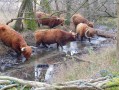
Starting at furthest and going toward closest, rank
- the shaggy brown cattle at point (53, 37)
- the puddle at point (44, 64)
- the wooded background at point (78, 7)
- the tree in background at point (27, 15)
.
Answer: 1. the shaggy brown cattle at point (53, 37)
2. the tree in background at point (27, 15)
3. the puddle at point (44, 64)
4. the wooded background at point (78, 7)

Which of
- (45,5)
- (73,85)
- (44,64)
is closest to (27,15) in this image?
(44,64)

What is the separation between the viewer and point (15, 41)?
14680 mm

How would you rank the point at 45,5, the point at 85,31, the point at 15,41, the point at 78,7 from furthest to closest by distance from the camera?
the point at 85,31 → the point at 15,41 → the point at 45,5 → the point at 78,7

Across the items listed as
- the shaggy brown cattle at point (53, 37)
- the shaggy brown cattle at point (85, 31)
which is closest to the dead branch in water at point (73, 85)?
the shaggy brown cattle at point (53, 37)

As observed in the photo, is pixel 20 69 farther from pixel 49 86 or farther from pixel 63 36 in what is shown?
pixel 49 86

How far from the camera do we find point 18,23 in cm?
1839

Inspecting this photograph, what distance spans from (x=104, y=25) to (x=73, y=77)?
684 inches

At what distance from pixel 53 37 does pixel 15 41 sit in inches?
132

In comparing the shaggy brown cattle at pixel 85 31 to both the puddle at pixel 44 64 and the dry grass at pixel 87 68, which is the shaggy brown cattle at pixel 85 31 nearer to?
the puddle at pixel 44 64

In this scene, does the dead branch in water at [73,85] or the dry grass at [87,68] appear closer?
the dead branch in water at [73,85]

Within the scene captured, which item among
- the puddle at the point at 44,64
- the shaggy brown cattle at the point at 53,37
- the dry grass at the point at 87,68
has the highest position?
the dry grass at the point at 87,68

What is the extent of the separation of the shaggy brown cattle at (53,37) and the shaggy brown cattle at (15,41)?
7.85ft

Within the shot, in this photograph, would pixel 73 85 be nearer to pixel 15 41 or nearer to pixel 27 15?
pixel 15 41

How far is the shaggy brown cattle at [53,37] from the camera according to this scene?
1727 cm
